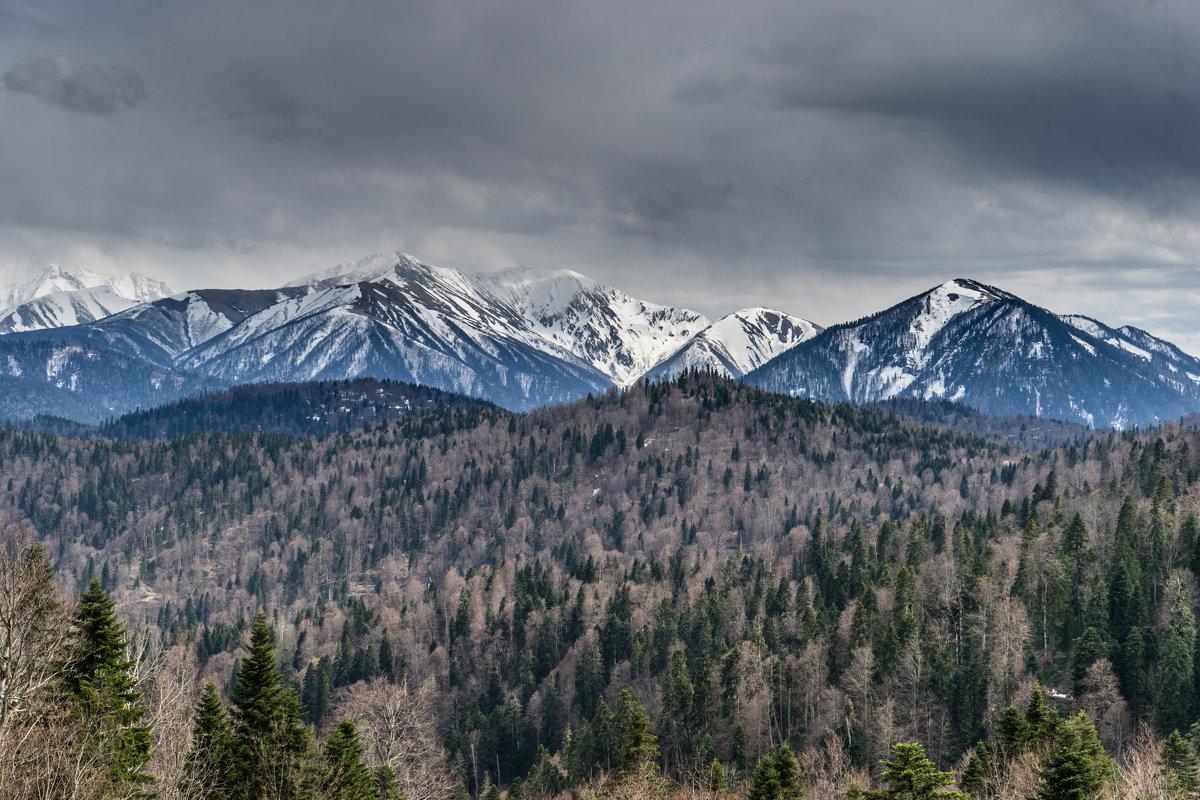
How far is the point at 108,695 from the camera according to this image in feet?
126

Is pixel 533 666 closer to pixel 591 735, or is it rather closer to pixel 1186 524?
pixel 591 735

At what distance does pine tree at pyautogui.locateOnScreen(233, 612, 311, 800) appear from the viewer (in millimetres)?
43406

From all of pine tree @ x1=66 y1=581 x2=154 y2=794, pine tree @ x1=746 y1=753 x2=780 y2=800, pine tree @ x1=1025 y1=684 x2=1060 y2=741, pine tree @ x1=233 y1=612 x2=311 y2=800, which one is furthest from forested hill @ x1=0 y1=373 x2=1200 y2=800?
pine tree @ x1=66 y1=581 x2=154 y2=794

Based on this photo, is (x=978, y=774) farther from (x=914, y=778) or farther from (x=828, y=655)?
(x=828, y=655)

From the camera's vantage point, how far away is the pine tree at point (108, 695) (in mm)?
36625

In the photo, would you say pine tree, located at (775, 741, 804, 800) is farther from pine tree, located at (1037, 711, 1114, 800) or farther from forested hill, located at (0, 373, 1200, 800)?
pine tree, located at (1037, 711, 1114, 800)

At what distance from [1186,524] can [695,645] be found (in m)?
64.7

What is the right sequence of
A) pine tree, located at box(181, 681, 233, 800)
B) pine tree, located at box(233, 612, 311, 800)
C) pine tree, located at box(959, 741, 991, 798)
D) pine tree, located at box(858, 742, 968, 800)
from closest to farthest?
pine tree, located at box(858, 742, 968, 800) < pine tree, located at box(181, 681, 233, 800) < pine tree, located at box(233, 612, 311, 800) < pine tree, located at box(959, 741, 991, 798)

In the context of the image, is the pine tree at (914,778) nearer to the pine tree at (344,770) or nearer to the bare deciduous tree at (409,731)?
the pine tree at (344,770)

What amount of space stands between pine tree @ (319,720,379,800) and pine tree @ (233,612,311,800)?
219 cm

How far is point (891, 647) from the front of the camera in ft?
363

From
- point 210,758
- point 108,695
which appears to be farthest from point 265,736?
point 108,695

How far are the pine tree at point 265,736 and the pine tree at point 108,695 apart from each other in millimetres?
4529

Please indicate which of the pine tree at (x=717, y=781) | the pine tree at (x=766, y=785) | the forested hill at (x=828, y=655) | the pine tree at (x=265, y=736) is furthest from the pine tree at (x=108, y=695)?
the pine tree at (x=717, y=781)
